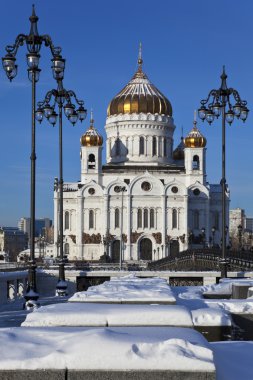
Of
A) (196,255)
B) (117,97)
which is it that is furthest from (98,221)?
(196,255)

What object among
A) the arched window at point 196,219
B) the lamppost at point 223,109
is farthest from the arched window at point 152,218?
the lamppost at point 223,109

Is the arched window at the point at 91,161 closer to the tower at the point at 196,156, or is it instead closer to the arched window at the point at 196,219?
the tower at the point at 196,156

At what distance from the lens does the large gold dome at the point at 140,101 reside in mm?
99812

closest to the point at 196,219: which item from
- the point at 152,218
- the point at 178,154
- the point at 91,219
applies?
the point at 152,218

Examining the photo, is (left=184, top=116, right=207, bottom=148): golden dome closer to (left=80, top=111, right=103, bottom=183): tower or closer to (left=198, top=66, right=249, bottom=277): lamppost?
(left=80, top=111, right=103, bottom=183): tower

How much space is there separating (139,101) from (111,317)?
310 feet

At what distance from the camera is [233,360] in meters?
4.89

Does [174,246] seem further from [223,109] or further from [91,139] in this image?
[223,109]

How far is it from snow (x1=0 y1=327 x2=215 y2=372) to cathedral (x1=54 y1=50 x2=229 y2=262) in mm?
84512

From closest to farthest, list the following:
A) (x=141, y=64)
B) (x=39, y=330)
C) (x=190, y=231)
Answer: (x=39, y=330), (x=190, y=231), (x=141, y=64)

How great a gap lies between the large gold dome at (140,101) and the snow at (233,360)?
94.9 metres

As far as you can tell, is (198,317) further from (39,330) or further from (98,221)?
(98,221)

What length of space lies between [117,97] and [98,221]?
1822cm

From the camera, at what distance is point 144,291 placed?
9797 millimetres
